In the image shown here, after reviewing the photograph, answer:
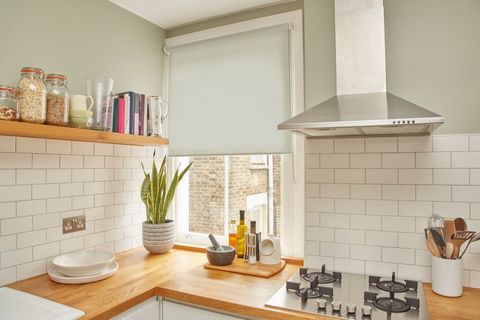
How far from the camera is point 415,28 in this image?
68.8 inches

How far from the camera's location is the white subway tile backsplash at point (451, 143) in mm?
1646

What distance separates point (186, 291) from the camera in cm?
161

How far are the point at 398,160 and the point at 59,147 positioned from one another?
1.81 meters

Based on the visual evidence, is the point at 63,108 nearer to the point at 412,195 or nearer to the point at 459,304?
the point at 412,195

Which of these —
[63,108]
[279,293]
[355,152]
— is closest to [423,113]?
[355,152]

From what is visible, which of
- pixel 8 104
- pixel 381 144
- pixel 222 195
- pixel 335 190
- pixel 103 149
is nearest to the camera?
pixel 8 104

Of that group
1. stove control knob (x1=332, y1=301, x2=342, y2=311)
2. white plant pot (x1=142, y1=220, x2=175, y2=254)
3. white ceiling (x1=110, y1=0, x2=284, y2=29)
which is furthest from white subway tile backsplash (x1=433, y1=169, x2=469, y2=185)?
white plant pot (x1=142, y1=220, x2=175, y2=254)

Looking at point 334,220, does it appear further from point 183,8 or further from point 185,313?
point 183,8

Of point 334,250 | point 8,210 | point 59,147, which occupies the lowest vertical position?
point 334,250

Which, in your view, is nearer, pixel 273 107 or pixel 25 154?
pixel 25 154

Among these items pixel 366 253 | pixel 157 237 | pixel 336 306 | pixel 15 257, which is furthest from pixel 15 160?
pixel 366 253

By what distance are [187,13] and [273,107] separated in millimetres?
905

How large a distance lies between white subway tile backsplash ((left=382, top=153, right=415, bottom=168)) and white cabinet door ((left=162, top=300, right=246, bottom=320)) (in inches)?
42.3

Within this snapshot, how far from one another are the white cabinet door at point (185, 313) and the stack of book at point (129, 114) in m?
0.99
